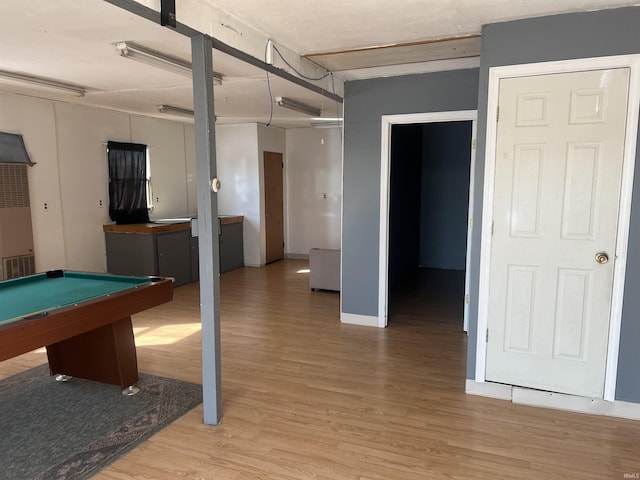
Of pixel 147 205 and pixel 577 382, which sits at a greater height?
pixel 147 205

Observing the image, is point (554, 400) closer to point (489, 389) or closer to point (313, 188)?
point (489, 389)

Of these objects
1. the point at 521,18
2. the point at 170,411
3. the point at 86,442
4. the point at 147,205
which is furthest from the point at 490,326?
the point at 147,205

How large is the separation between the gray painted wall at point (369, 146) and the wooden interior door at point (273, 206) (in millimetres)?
3777

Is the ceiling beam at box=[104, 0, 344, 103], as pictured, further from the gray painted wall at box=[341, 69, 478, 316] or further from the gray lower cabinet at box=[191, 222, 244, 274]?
the gray lower cabinet at box=[191, 222, 244, 274]

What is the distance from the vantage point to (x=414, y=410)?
305 cm

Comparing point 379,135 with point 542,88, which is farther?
point 379,135

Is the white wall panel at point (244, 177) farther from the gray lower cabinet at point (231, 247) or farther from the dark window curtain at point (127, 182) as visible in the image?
the dark window curtain at point (127, 182)

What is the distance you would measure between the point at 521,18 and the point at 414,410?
269 cm

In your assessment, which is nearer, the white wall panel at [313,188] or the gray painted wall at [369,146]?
the gray painted wall at [369,146]

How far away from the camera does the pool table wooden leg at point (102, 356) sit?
3268mm

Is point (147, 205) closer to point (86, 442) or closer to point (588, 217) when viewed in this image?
point (86, 442)

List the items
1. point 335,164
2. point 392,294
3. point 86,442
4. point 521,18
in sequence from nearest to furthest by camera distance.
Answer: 1. point 86,442
2. point 521,18
3. point 392,294
4. point 335,164

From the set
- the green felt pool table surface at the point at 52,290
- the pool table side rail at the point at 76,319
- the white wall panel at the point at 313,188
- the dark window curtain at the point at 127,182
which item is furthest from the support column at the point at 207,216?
the white wall panel at the point at 313,188

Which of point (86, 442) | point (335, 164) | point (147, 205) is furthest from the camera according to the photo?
point (335, 164)
